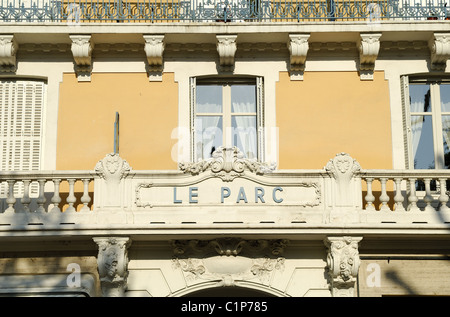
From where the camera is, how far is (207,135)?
15133 millimetres

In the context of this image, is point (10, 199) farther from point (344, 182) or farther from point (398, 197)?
point (398, 197)

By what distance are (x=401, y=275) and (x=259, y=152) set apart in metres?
3.46

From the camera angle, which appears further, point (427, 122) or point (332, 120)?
point (427, 122)

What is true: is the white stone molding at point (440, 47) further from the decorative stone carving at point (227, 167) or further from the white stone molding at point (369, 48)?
A: the decorative stone carving at point (227, 167)

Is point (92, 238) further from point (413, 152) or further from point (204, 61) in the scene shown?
point (413, 152)

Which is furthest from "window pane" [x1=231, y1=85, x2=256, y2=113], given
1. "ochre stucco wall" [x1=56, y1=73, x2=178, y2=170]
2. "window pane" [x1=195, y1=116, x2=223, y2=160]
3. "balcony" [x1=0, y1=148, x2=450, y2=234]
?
"balcony" [x1=0, y1=148, x2=450, y2=234]

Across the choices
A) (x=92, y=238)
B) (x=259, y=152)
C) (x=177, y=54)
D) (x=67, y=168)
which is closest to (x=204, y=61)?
(x=177, y=54)

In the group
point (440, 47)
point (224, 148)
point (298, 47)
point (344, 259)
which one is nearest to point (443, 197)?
point (344, 259)

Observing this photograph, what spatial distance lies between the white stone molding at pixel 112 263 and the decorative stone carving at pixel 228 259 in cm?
97

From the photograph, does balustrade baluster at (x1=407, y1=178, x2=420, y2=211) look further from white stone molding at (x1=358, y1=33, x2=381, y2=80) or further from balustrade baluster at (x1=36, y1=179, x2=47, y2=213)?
balustrade baluster at (x1=36, y1=179, x2=47, y2=213)

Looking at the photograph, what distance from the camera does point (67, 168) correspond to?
1462cm

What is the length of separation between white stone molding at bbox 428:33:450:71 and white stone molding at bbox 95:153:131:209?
621 centimetres

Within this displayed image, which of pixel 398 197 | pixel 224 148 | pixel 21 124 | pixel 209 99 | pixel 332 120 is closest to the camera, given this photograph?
pixel 398 197

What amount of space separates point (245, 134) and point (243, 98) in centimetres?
75
